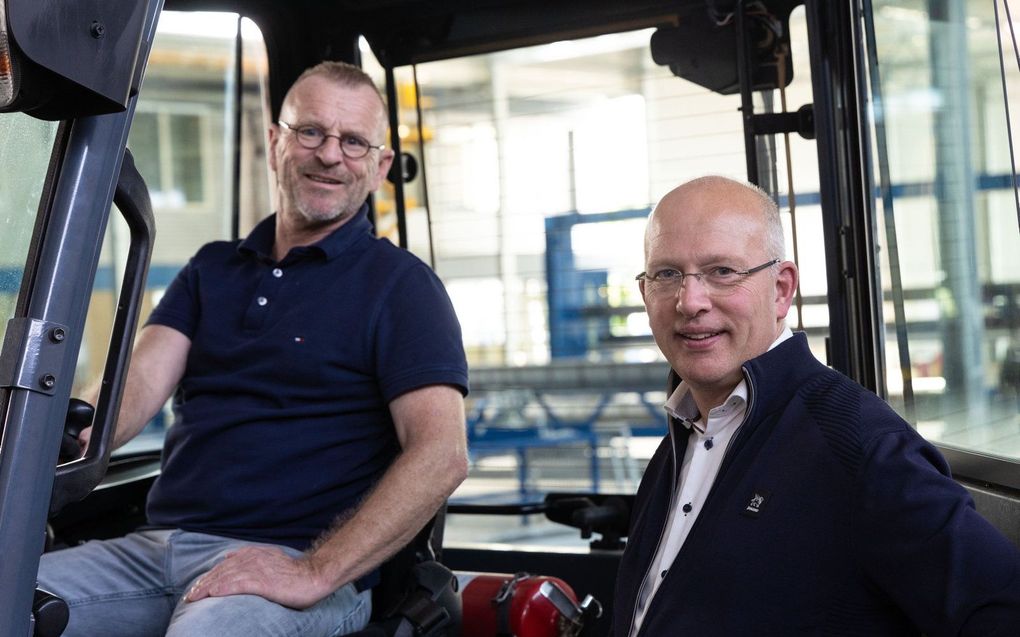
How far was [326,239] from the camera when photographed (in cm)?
253

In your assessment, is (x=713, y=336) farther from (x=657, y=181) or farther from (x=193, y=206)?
(x=193, y=206)

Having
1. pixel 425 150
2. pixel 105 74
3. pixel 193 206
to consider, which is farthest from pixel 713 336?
pixel 193 206

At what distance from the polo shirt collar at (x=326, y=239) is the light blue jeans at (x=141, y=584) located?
2.12ft

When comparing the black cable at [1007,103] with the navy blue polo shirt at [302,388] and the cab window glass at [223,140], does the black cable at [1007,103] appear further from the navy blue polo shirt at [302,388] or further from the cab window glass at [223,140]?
the cab window glass at [223,140]

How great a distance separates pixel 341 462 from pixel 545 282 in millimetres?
Answer: 1337

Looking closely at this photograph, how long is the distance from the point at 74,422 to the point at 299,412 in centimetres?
82

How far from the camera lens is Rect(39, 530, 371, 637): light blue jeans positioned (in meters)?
2.24

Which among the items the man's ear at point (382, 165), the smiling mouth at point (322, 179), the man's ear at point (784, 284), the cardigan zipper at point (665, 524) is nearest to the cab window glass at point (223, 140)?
the smiling mouth at point (322, 179)

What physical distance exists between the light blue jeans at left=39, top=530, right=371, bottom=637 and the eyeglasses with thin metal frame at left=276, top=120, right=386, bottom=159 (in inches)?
34.3

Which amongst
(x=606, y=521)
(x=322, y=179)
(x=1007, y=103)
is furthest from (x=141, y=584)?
(x=1007, y=103)

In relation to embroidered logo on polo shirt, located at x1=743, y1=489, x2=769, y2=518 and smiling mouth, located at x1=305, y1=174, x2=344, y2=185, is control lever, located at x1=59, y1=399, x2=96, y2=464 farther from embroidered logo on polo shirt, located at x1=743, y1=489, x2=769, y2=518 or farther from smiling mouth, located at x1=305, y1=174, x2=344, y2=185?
smiling mouth, located at x1=305, y1=174, x2=344, y2=185

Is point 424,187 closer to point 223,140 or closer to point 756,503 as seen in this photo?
point 223,140

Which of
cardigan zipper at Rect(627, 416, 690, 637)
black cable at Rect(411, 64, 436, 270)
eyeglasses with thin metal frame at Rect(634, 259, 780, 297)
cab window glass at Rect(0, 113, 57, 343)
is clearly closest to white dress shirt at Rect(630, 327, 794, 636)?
cardigan zipper at Rect(627, 416, 690, 637)

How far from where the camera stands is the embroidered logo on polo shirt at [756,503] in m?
1.53
